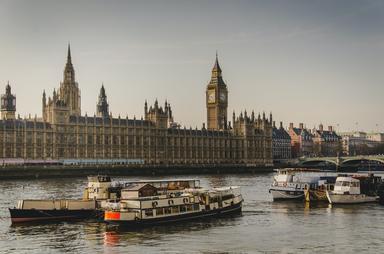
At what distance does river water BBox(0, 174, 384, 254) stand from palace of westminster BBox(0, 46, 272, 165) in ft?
246

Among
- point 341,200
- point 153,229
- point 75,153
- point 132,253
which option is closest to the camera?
point 132,253

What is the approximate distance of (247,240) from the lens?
36.2 meters

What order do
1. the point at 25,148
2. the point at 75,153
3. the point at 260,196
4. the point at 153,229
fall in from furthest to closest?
the point at 75,153 → the point at 25,148 → the point at 260,196 → the point at 153,229

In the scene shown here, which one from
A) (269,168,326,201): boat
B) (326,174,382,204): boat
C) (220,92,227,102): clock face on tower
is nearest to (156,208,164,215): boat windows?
(326,174,382,204): boat

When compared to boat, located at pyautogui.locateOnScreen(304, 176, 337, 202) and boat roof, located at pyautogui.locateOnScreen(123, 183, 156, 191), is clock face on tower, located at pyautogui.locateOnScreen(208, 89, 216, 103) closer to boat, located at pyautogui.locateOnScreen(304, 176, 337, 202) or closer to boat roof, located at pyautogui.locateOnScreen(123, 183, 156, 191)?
boat, located at pyautogui.locateOnScreen(304, 176, 337, 202)

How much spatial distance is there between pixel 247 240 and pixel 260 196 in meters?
30.7

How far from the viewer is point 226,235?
125ft

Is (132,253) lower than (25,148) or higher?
lower

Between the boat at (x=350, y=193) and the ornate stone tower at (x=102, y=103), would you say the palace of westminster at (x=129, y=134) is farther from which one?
the boat at (x=350, y=193)

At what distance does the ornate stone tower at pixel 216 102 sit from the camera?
184875mm

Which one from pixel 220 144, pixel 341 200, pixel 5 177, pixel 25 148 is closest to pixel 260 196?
pixel 341 200

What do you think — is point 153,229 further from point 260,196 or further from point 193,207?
point 260,196

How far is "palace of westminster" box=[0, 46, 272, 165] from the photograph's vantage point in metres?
123

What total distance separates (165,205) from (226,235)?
236 inches
